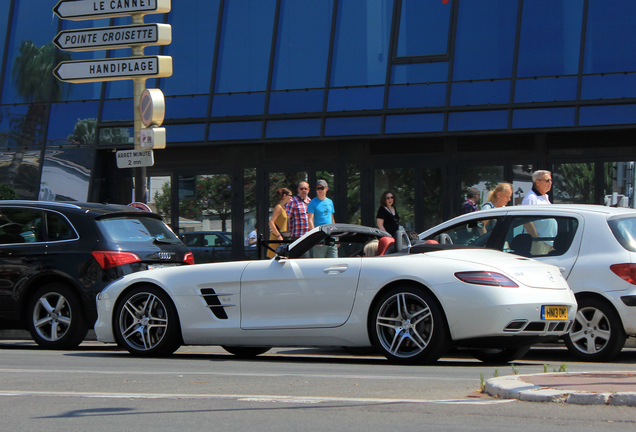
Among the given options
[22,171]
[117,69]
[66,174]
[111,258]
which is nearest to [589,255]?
[111,258]

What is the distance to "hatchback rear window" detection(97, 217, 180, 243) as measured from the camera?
1113 centimetres

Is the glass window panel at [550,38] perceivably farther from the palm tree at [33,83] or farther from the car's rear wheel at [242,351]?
the car's rear wheel at [242,351]

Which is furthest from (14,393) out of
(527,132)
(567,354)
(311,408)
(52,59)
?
(52,59)

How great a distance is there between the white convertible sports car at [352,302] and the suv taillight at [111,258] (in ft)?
3.60

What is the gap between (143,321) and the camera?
948cm

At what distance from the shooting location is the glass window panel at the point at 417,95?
19.2 m

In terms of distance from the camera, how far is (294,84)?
67.0 feet

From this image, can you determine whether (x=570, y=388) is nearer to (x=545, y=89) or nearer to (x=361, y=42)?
(x=545, y=89)

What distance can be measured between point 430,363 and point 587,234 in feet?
7.33

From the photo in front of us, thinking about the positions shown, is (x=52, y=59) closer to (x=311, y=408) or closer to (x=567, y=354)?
(x=567, y=354)

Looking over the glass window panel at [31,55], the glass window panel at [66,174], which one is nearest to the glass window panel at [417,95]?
the glass window panel at [66,174]

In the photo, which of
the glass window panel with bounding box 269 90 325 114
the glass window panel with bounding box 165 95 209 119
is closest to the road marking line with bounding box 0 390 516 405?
the glass window panel with bounding box 269 90 325 114

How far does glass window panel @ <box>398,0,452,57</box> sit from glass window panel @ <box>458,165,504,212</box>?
94.6 inches

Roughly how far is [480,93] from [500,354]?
10465 millimetres
